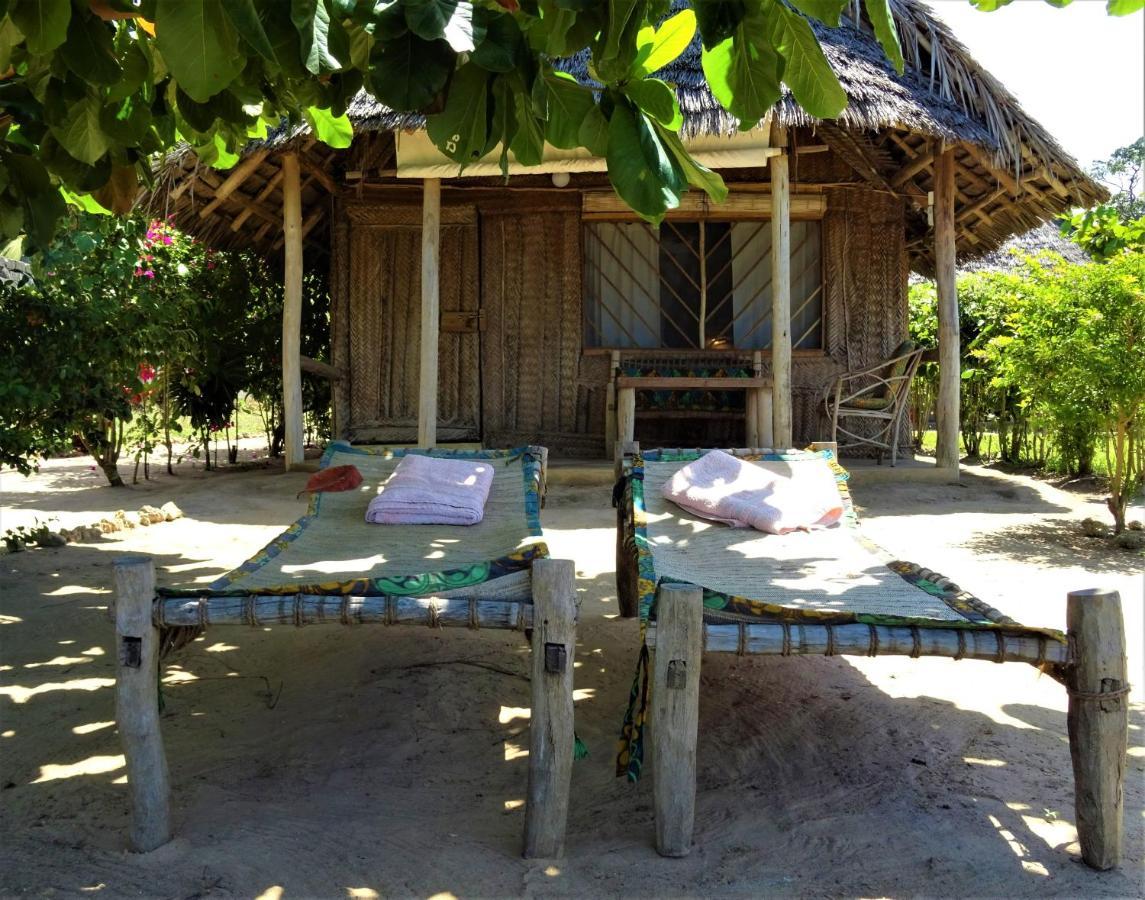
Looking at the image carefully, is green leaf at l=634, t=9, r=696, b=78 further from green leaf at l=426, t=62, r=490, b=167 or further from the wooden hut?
the wooden hut

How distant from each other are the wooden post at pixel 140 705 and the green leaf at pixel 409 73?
1220 mm

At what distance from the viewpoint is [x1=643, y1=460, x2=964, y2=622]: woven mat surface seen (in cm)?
240

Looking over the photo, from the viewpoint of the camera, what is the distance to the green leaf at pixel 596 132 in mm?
1653

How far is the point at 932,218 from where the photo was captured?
25.3 feet

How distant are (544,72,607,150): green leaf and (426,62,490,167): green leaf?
12 cm

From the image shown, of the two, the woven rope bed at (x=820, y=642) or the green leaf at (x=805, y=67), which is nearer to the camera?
the green leaf at (x=805, y=67)

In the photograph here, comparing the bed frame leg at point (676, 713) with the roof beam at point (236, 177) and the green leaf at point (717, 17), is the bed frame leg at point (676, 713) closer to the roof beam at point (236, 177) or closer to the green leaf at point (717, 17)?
the green leaf at point (717, 17)

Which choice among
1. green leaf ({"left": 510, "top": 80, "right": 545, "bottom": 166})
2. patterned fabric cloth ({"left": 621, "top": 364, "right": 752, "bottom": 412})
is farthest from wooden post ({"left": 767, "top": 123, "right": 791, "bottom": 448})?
green leaf ({"left": 510, "top": 80, "right": 545, "bottom": 166})

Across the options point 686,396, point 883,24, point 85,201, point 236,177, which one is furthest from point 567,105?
point 686,396

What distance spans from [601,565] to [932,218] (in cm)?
480

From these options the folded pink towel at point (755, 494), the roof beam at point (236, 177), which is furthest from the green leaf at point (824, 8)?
the roof beam at point (236, 177)

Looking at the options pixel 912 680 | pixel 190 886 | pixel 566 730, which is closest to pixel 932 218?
pixel 912 680

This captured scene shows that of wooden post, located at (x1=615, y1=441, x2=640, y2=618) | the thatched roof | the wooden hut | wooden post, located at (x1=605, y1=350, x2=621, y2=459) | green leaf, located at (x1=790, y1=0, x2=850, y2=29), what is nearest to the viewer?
green leaf, located at (x1=790, y1=0, x2=850, y2=29)

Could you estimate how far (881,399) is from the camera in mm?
7352
